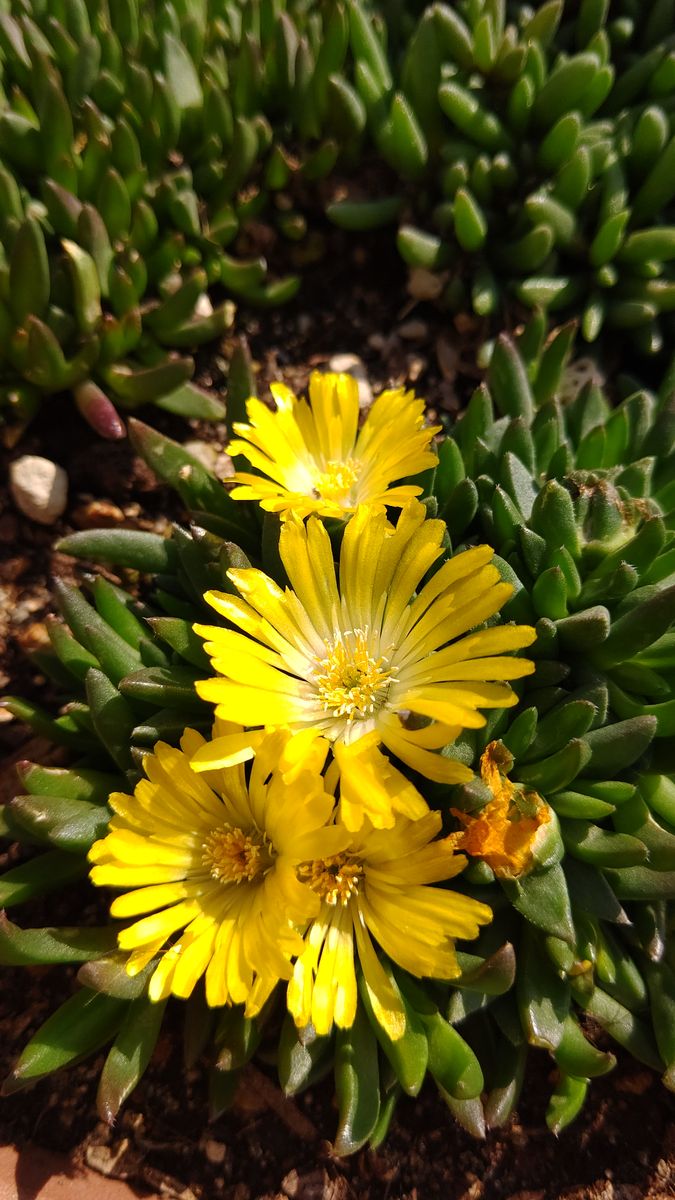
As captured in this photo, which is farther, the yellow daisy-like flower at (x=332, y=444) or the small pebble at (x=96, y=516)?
the small pebble at (x=96, y=516)

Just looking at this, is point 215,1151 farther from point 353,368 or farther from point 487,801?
point 353,368

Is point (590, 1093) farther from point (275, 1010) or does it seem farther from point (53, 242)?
point (53, 242)

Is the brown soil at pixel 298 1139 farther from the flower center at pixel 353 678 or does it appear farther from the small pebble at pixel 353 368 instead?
the small pebble at pixel 353 368

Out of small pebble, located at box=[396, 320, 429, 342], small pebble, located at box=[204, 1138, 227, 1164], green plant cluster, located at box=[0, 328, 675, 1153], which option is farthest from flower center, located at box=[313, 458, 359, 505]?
small pebble, located at box=[204, 1138, 227, 1164]

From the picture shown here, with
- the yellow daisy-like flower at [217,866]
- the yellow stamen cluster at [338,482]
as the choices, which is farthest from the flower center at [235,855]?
the yellow stamen cluster at [338,482]

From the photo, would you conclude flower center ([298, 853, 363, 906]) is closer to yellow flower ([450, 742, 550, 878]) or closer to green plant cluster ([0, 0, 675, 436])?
yellow flower ([450, 742, 550, 878])

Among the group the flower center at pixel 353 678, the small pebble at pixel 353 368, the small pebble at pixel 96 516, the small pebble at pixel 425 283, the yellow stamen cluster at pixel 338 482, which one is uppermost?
the small pebble at pixel 425 283

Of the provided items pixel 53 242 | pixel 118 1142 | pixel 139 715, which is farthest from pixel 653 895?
pixel 53 242
